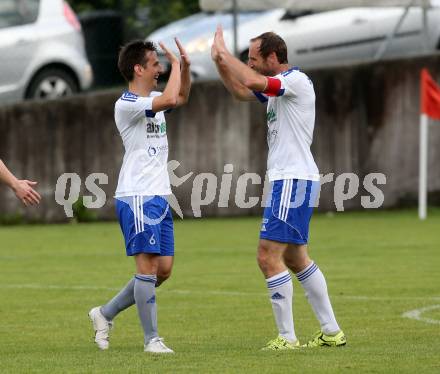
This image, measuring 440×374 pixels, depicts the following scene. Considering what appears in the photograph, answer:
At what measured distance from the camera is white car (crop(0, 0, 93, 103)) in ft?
75.4

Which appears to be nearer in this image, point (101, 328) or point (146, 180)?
point (146, 180)

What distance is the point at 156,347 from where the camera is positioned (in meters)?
9.86

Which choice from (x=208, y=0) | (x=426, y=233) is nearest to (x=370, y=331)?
(x=426, y=233)

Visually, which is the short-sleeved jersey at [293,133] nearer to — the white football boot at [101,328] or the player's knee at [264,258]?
the player's knee at [264,258]

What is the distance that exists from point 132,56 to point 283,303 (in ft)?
6.77

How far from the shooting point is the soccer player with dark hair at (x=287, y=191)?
9.98m

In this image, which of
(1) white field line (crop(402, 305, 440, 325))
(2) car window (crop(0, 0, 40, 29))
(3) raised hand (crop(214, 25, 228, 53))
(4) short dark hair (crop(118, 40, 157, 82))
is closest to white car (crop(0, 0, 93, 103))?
(2) car window (crop(0, 0, 40, 29))

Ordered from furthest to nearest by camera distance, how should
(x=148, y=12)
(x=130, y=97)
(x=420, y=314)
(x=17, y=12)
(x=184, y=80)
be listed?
(x=148, y=12)
(x=17, y=12)
(x=420, y=314)
(x=184, y=80)
(x=130, y=97)

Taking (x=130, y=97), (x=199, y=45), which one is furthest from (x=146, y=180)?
(x=199, y=45)

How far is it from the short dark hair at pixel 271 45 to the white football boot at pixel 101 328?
7.36 feet

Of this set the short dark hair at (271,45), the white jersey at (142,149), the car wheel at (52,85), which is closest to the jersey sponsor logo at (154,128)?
the white jersey at (142,149)

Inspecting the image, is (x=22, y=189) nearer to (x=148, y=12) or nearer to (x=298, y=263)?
(x=298, y=263)

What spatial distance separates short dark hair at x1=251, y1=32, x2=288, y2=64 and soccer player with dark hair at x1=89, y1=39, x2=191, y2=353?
2.01 feet

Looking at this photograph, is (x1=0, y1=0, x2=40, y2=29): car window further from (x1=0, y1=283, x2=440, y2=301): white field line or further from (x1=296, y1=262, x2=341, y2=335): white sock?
(x1=296, y1=262, x2=341, y2=335): white sock
